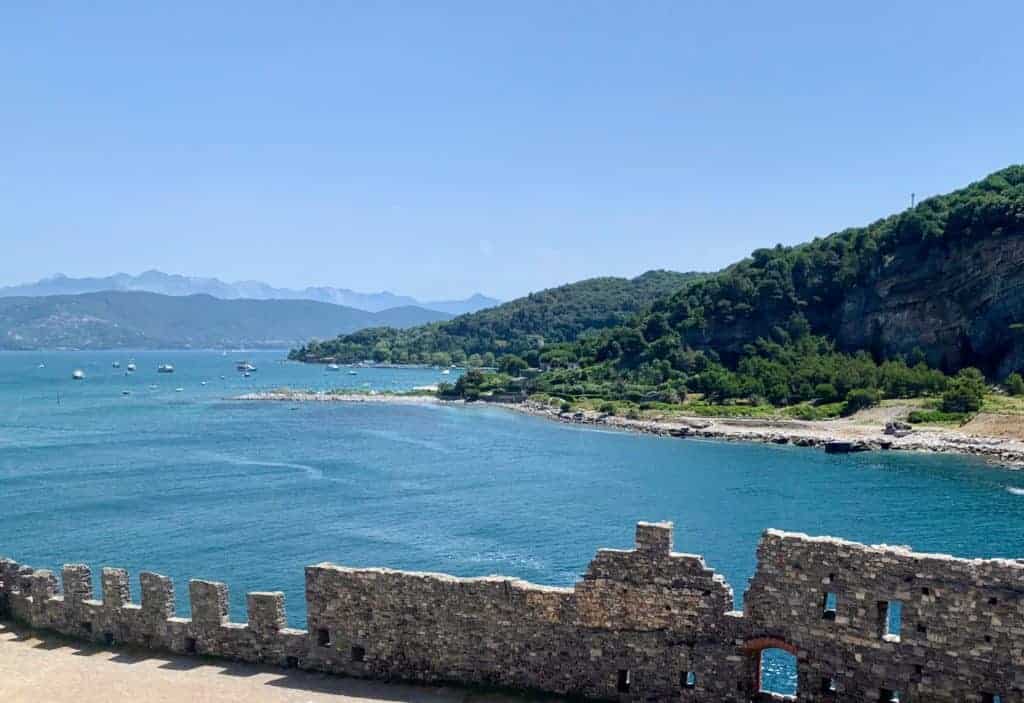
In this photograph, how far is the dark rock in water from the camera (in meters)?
87.3

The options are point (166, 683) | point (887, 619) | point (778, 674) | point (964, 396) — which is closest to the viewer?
point (887, 619)

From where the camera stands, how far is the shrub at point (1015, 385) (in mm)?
102000

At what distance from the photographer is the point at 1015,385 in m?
102

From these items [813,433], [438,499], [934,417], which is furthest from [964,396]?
[438,499]

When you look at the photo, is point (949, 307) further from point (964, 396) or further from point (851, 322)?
point (964, 396)

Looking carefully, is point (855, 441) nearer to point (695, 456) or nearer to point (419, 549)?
point (695, 456)

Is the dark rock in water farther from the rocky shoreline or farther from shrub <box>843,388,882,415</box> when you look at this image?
shrub <box>843,388,882,415</box>

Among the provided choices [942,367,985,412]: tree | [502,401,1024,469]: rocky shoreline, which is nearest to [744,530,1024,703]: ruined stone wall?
[502,401,1024,469]: rocky shoreline

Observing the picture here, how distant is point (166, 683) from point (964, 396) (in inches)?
3771

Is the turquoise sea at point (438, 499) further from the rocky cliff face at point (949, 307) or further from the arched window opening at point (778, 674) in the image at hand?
the rocky cliff face at point (949, 307)

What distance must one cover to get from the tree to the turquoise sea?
17.9 meters

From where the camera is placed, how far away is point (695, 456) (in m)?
87.4

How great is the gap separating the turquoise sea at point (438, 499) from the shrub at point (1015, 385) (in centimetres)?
2860

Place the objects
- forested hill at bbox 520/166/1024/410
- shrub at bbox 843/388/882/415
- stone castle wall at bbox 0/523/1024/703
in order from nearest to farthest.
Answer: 1. stone castle wall at bbox 0/523/1024/703
2. shrub at bbox 843/388/882/415
3. forested hill at bbox 520/166/1024/410
